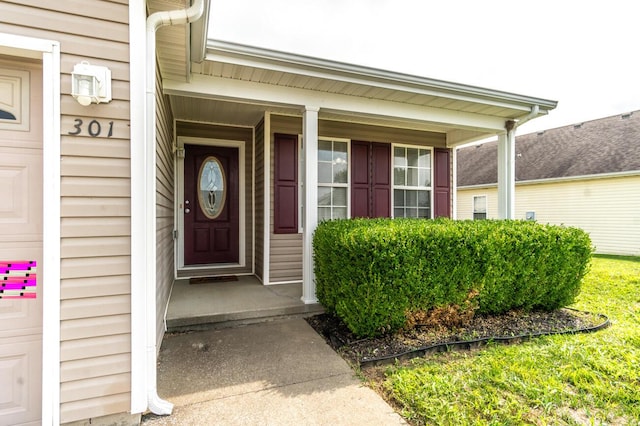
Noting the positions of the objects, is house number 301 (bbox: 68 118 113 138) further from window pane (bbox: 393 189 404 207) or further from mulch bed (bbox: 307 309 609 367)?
window pane (bbox: 393 189 404 207)

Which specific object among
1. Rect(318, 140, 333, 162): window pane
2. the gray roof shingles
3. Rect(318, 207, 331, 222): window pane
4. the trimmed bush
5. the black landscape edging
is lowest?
→ the black landscape edging

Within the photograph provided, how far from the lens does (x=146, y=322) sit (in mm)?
1817

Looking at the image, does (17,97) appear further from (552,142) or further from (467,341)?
A: (552,142)

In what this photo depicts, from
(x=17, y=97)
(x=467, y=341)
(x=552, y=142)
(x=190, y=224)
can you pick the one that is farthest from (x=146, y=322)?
(x=552, y=142)

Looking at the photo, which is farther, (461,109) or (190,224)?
(190,224)

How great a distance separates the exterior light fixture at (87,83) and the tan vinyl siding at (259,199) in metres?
3.06

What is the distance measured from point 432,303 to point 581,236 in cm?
219

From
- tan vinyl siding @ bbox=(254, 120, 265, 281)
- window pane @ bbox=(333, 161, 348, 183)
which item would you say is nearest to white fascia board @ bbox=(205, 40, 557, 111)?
tan vinyl siding @ bbox=(254, 120, 265, 281)

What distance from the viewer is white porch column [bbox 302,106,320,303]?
3.62 metres

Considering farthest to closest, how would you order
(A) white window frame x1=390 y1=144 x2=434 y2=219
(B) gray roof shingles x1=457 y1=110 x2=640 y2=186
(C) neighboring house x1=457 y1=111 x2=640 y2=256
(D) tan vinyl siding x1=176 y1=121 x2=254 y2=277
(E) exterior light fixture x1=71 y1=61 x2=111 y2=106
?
(B) gray roof shingles x1=457 y1=110 x2=640 y2=186, (C) neighboring house x1=457 y1=111 x2=640 y2=256, (A) white window frame x1=390 y1=144 x2=434 y2=219, (D) tan vinyl siding x1=176 y1=121 x2=254 y2=277, (E) exterior light fixture x1=71 y1=61 x2=111 y2=106

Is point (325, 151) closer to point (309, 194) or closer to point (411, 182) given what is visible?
point (309, 194)

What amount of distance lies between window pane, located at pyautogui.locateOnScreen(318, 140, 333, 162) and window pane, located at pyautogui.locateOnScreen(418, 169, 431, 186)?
1900 millimetres

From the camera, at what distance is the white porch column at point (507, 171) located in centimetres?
479

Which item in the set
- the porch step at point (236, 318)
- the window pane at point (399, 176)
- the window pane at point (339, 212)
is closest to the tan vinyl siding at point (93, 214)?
the porch step at point (236, 318)
